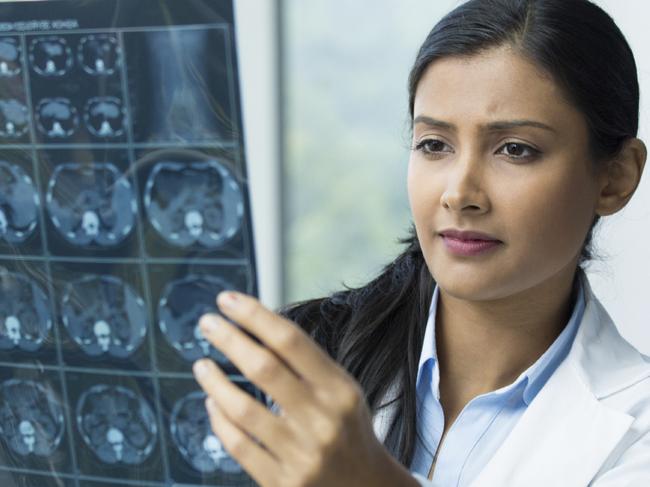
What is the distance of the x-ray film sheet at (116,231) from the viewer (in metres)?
Result: 0.62

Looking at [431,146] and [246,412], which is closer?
[246,412]

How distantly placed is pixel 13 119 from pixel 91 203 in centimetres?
9

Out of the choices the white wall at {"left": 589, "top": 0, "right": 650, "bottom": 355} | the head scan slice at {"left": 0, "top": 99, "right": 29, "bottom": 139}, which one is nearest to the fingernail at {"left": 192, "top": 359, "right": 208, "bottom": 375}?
the head scan slice at {"left": 0, "top": 99, "right": 29, "bottom": 139}

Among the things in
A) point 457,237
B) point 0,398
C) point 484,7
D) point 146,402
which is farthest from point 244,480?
point 484,7

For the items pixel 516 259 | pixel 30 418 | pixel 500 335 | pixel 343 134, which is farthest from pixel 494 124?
pixel 343 134

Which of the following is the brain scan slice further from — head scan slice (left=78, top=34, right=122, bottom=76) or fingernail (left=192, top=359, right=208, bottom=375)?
head scan slice (left=78, top=34, right=122, bottom=76)

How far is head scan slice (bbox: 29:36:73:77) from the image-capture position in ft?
2.15

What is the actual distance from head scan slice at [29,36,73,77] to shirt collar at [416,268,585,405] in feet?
1.99

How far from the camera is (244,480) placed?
2.22 feet

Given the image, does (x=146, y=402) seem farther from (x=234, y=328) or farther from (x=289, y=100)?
(x=289, y=100)

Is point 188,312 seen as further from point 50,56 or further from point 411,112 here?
point 411,112

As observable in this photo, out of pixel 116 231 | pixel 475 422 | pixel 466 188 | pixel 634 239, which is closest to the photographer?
pixel 116 231

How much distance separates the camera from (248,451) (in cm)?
57

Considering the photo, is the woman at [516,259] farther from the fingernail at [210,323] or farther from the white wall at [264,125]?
the white wall at [264,125]
